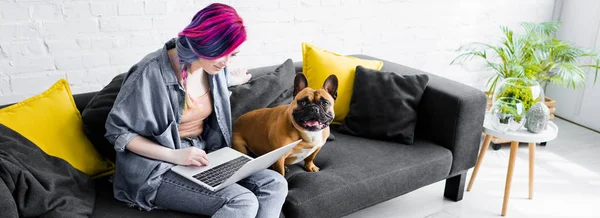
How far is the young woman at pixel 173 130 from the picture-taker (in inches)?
65.7

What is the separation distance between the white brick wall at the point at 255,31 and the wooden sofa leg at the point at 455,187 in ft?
3.51

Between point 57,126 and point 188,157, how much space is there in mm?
483

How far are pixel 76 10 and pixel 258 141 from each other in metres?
1.06

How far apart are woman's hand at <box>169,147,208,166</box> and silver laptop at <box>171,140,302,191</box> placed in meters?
0.02

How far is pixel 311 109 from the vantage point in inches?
75.7

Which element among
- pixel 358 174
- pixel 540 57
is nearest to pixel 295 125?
pixel 358 174

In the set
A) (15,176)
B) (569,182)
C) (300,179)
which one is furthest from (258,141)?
(569,182)

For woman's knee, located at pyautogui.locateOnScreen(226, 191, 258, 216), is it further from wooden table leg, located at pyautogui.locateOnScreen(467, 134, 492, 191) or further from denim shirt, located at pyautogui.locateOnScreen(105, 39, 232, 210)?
wooden table leg, located at pyautogui.locateOnScreen(467, 134, 492, 191)

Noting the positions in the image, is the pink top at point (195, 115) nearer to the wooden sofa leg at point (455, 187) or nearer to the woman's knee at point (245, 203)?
the woman's knee at point (245, 203)

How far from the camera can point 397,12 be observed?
3.35m

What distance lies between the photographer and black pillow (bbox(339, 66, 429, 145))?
7.91 ft

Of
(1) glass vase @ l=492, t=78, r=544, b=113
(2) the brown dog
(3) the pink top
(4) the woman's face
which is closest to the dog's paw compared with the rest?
(2) the brown dog

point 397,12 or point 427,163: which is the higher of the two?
point 397,12

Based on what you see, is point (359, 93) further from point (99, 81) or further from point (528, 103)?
point (99, 81)
